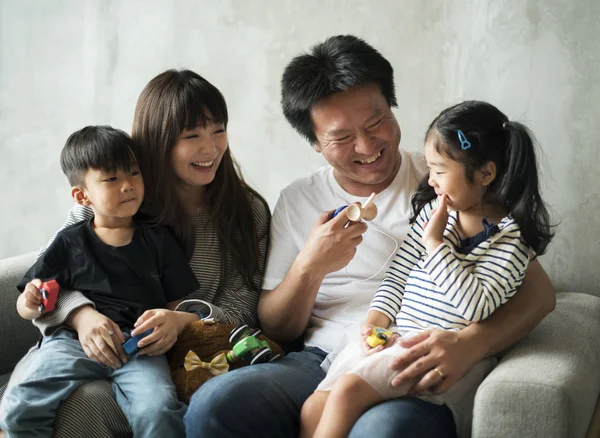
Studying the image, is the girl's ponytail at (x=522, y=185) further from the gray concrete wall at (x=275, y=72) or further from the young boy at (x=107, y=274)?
the young boy at (x=107, y=274)

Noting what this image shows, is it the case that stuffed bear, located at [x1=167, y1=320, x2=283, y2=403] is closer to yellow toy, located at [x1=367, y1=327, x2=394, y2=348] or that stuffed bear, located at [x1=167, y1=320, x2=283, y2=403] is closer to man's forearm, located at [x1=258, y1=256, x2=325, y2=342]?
man's forearm, located at [x1=258, y1=256, x2=325, y2=342]

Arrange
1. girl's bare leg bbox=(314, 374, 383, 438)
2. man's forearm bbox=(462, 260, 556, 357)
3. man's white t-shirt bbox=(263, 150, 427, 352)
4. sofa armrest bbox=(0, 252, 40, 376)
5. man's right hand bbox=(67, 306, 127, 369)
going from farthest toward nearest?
sofa armrest bbox=(0, 252, 40, 376) → man's white t-shirt bbox=(263, 150, 427, 352) → man's right hand bbox=(67, 306, 127, 369) → man's forearm bbox=(462, 260, 556, 357) → girl's bare leg bbox=(314, 374, 383, 438)

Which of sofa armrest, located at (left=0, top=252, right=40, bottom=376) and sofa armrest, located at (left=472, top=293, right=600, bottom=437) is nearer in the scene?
sofa armrest, located at (left=472, top=293, right=600, bottom=437)

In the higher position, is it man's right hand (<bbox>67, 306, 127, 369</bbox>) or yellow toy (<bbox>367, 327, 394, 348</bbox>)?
yellow toy (<bbox>367, 327, 394, 348</bbox>)

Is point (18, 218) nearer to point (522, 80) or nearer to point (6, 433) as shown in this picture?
point (6, 433)

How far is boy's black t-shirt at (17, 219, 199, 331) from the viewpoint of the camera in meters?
1.88

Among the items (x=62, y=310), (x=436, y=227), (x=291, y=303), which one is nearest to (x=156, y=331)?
(x=62, y=310)

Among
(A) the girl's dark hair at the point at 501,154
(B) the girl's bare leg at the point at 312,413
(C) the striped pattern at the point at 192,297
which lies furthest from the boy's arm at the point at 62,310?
(A) the girl's dark hair at the point at 501,154

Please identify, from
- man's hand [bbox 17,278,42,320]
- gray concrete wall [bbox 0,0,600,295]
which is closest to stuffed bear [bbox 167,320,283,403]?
man's hand [bbox 17,278,42,320]

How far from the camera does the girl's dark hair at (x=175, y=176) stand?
2.01m

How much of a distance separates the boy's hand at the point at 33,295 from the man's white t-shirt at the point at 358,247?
1.96 ft

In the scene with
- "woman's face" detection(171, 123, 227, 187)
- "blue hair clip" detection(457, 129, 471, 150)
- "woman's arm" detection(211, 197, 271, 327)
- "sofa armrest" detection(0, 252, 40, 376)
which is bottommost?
"sofa armrest" detection(0, 252, 40, 376)

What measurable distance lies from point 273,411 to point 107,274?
1.88 ft

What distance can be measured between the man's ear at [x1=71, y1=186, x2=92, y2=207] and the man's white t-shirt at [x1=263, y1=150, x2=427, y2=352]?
0.52m
